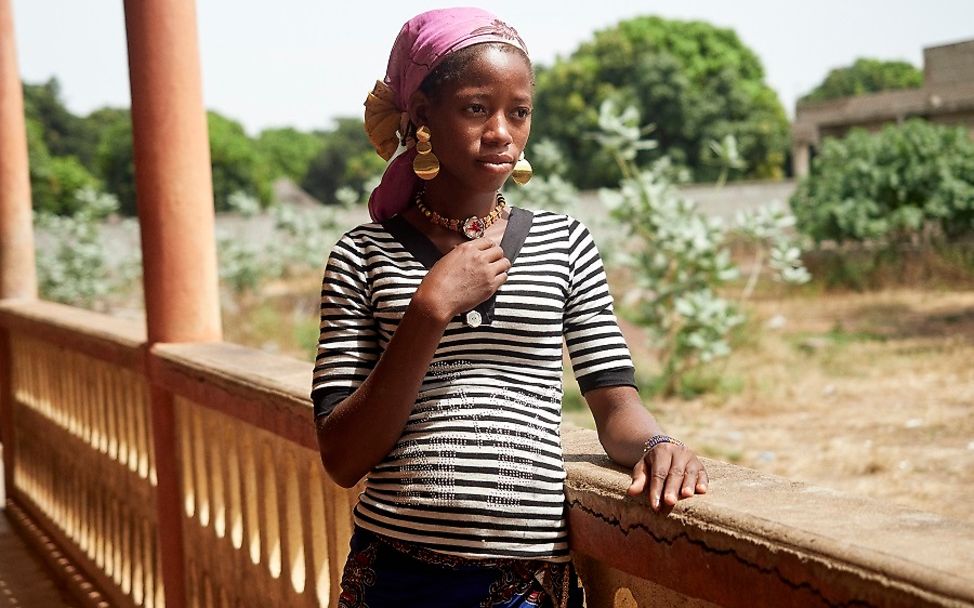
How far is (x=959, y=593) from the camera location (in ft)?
3.22

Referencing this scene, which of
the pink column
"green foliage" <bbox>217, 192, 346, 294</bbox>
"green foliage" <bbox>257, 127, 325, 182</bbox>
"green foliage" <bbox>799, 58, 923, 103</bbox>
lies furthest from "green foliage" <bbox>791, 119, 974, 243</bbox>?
"green foliage" <bbox>257, 127, 325, 182</bbox>

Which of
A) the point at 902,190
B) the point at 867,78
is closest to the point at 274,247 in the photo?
the point at 902,190

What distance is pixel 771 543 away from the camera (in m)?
1.22

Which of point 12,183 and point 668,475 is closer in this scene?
point 668,475

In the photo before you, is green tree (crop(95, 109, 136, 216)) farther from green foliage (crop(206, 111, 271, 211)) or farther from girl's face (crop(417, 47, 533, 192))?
girl's face (crop(417, 47, 533, 192))

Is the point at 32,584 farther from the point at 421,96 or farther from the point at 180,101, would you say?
the point at 421,96

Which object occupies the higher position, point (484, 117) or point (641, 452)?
point (484, 117)

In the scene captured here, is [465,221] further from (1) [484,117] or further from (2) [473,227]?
(1) [484,117]

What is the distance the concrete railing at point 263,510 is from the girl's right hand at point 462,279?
31 cm

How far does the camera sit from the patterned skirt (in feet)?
4.95

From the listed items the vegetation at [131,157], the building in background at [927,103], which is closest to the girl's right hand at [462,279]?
the building in background at [927,103]

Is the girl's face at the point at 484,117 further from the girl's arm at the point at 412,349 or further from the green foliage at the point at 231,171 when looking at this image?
the green foliage at the point at 231,171

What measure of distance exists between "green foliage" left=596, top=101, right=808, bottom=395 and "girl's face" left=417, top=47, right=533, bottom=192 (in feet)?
23.6

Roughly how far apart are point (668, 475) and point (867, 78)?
62824mm
